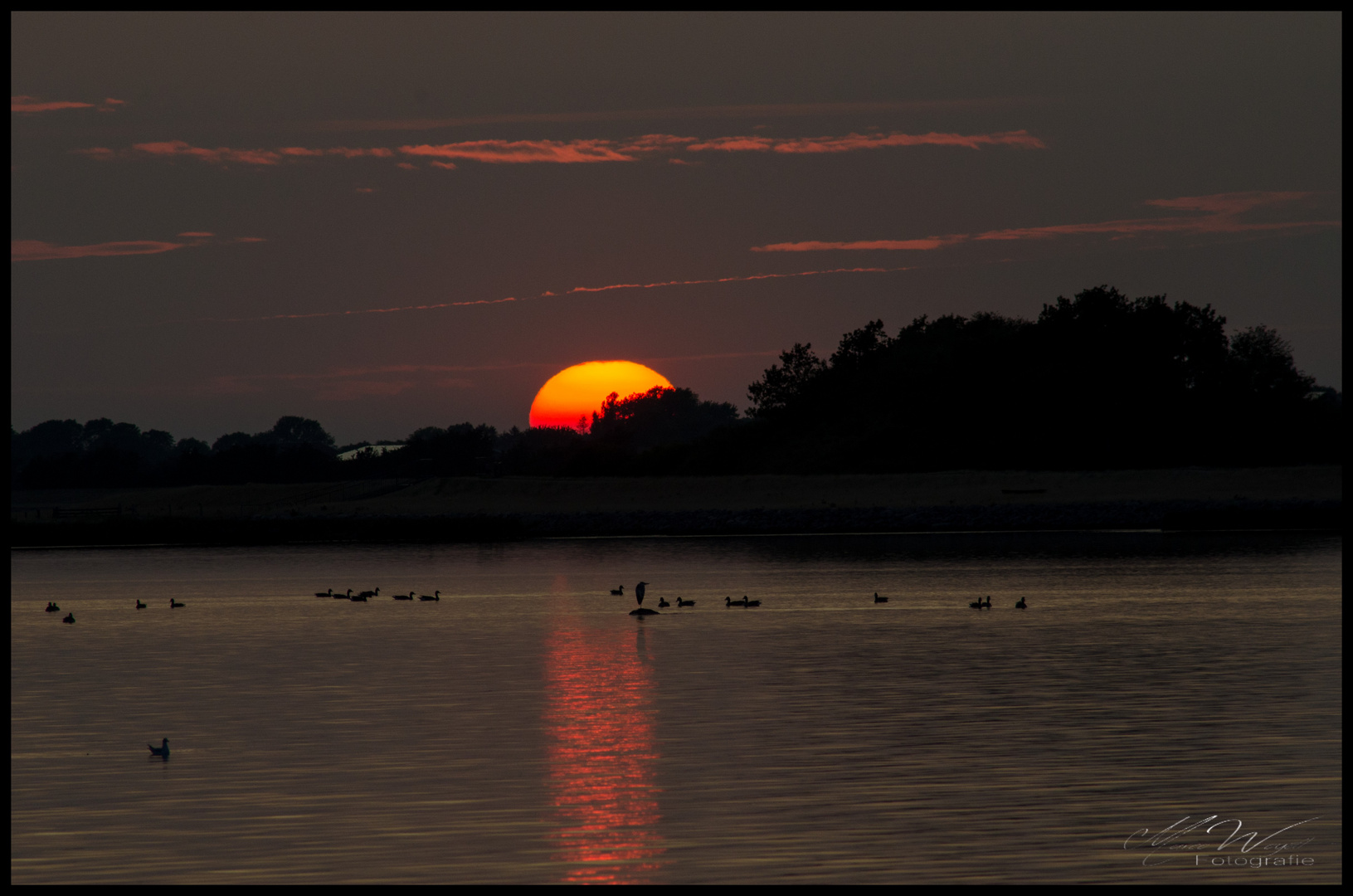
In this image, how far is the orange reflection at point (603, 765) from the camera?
1509 cm

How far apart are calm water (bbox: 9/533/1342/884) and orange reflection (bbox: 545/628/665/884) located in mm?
73

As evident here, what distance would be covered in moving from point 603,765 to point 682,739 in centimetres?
207

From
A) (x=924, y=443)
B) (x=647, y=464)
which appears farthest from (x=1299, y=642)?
(x=647, y=464)

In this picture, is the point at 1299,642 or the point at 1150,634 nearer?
the point at 1299,642

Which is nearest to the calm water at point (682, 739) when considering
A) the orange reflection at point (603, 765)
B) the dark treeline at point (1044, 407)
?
the orange reflection at point (603, 765)

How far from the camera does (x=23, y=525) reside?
96.2m

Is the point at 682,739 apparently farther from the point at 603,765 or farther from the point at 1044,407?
the point at 1044,407

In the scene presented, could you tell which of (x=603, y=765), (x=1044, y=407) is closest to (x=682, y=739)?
(x=603, y=765)

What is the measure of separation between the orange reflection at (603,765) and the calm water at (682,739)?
0.24 ft

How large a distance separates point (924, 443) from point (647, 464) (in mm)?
23771

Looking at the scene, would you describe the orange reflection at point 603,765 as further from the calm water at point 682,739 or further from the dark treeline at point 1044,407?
the dark treeline at point 1044,407

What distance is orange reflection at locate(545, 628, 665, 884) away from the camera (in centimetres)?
1509

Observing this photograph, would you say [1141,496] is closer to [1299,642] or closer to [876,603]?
[876,603]

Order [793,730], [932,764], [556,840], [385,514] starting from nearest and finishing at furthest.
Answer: [556,840], [932,764], [793,730], [385,514]
